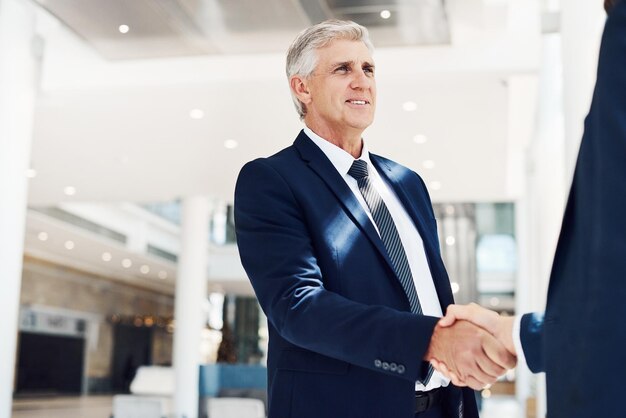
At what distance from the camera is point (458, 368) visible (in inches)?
56.5

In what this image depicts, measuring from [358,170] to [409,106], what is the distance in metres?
8.06

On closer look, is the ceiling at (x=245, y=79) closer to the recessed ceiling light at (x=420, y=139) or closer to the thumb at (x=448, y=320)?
the recessed ceiling light at (x=420, y=139)

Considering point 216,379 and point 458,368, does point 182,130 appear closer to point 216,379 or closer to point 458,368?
point 216,379

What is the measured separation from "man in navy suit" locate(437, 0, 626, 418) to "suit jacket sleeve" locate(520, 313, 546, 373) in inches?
13.4

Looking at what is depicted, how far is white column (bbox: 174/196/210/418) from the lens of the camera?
1487 cm

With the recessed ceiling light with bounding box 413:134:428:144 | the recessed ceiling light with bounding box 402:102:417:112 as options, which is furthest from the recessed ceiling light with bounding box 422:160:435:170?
the recessed ceiling light with bounding box 402:102:417:112

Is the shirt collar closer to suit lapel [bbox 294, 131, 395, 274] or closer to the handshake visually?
suit lapel [bbox 294, 131, 395, 274]

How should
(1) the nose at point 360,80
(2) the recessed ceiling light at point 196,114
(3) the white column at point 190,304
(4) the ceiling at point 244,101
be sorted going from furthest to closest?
(3) the white column at point 190,304 < (2) the recessed ceiling light at point 196,114 < (4) the ceiling at point 244,101 < (1) the nose at point 360,80

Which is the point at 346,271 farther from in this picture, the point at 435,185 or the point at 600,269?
the point at 435,185

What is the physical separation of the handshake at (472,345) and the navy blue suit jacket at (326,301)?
1.1 inches

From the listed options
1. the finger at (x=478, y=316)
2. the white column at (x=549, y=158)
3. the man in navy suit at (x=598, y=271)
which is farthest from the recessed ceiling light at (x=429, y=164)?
the man in navy suit at (x=598, y=271)

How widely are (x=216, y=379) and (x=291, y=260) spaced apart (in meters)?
14.2

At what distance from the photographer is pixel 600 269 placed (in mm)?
832

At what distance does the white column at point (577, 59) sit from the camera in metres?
5.19
